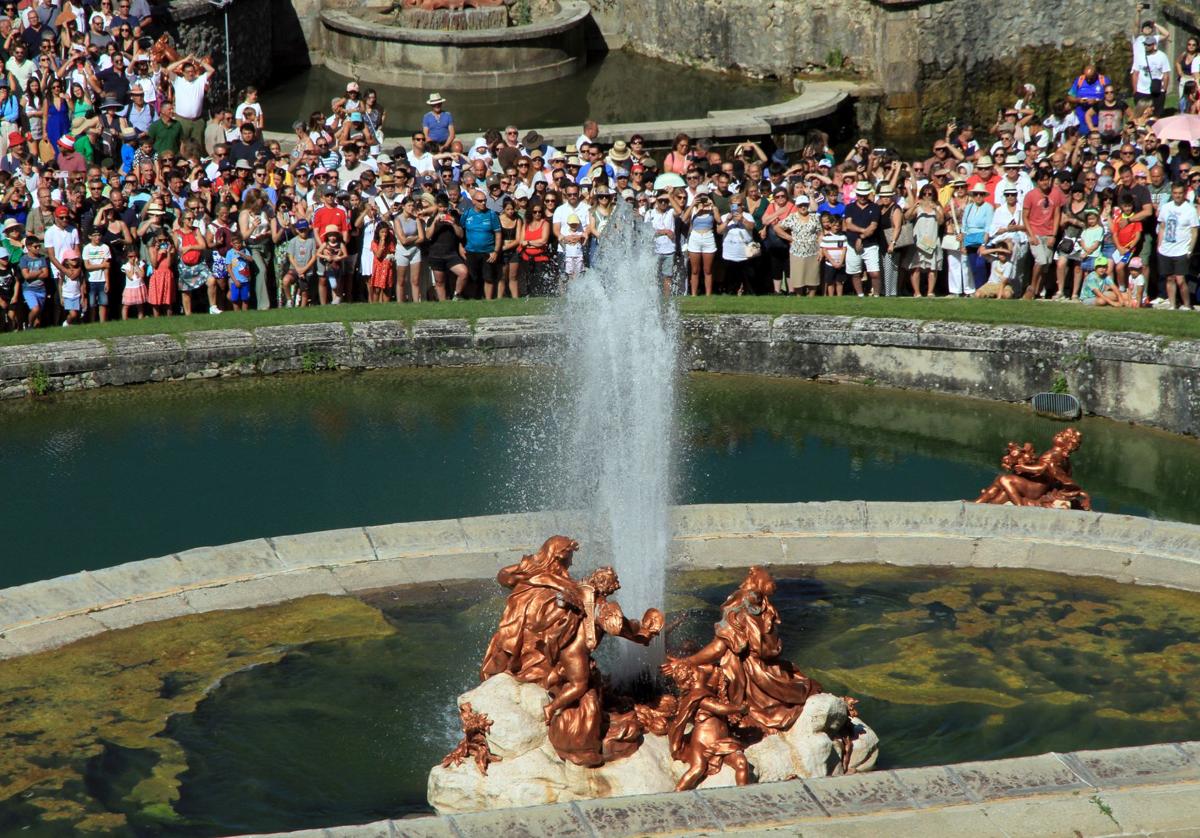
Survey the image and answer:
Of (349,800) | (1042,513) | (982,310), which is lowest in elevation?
(349,800)

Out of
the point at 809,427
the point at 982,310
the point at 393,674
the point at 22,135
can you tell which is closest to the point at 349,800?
the point at 393,674

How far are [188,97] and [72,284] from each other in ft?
14.8

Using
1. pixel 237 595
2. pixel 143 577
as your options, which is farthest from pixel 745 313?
pixel 143 577

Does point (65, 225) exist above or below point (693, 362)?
above

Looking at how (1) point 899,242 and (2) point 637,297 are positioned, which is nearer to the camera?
(2) point 637,297

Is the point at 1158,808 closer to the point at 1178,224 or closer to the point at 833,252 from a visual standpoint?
the point at 1178,224

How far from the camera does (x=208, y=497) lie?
46.4 feet

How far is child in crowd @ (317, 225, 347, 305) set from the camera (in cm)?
1778

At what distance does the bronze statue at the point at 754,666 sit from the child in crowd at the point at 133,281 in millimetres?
10487

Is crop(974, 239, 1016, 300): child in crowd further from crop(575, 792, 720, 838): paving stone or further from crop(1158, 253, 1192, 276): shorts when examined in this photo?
crop(575, 792, 720, 838): paving stone

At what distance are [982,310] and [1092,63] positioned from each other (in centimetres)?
1281

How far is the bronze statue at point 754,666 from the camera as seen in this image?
28.8ft

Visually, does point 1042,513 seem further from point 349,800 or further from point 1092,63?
point 1092,63

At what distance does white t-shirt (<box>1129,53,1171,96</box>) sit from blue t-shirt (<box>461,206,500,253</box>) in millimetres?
10593
